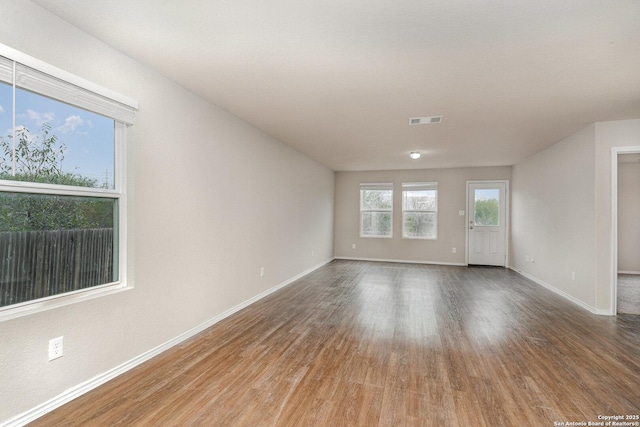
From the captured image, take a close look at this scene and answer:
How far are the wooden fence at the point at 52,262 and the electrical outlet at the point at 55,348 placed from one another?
0.30 m

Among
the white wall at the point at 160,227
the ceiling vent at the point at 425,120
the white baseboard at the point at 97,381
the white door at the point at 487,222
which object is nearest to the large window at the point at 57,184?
the white wall at the point at 160,227

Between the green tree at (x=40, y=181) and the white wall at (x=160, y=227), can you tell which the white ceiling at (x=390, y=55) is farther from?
the green tree at (x=40, y=181)

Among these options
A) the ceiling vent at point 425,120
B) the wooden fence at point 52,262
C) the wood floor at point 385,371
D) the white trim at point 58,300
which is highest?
the ceiling vent at point 425,120

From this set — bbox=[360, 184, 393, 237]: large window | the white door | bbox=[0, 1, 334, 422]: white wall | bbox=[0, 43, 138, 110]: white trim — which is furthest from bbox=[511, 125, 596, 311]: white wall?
bbox=[0, 43, 138, 110]: white trim

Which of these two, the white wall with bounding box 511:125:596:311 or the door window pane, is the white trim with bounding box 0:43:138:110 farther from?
the door window pane

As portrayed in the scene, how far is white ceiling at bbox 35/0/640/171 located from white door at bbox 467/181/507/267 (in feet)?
11.1

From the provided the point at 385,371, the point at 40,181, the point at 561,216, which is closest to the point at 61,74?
the point at 40,181

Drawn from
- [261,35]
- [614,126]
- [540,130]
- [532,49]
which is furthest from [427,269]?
[261,35]

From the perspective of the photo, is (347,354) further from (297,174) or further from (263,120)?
(297,174)

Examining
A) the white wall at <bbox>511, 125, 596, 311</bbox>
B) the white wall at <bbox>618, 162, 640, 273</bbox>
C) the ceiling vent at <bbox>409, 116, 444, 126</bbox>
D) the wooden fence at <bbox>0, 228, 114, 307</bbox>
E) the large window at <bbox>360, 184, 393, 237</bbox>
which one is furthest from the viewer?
the large window at <bbox>360, 184, 393, 237</bbox>

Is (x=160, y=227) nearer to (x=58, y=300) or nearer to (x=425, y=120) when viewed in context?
(x=58, y=300)

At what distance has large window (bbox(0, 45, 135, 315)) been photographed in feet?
5.83

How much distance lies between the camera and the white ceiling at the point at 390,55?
1841 mm

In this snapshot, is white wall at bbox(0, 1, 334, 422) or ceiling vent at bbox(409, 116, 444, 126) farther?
ceiling vent at bbox(409, 116, 444, 126)
